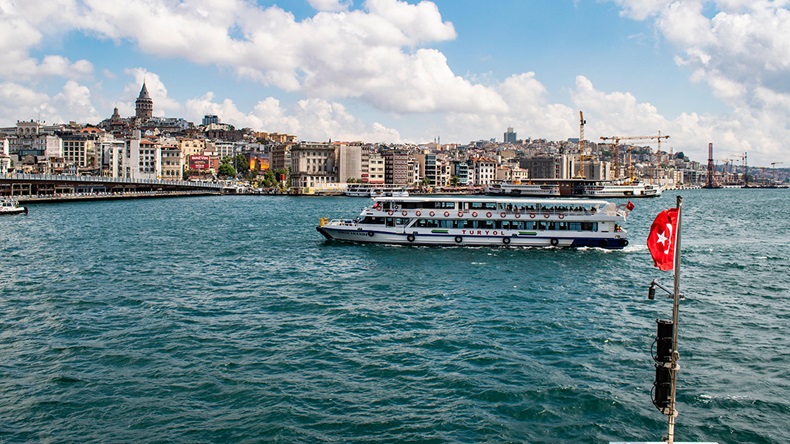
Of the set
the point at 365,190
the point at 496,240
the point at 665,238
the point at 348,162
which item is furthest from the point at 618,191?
the point at 665,238

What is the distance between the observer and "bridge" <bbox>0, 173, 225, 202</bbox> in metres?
89.8

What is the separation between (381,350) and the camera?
1803 centimetres

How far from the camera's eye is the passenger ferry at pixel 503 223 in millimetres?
38719

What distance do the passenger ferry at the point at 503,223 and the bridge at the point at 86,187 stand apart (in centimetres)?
6381

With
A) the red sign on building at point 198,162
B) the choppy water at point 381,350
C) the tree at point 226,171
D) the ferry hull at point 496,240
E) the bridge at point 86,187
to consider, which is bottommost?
the choppy water at point 381,350

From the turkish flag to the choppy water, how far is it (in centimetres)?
489

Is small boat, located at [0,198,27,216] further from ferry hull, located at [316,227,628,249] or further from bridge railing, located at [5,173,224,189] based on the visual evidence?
ferry hull, located at [316,227,628,249]

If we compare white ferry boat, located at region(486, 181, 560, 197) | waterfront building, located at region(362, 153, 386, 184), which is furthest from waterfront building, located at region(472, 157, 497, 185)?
white ferry boat, located at region(486, 181, 560, 197)

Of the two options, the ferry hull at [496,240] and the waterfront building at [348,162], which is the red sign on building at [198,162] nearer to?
the waterfront building at [348,162]

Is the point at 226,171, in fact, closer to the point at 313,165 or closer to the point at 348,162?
the point at 313,165

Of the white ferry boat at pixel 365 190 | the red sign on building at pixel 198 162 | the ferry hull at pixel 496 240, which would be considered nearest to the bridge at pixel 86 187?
the red sign on building at pixel 198 162

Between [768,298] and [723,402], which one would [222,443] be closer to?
[723,402]

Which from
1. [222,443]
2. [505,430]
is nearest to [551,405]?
[505,430]

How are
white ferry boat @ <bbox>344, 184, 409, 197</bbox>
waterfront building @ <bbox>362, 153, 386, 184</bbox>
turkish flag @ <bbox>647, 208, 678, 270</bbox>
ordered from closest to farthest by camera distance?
turkish flag @ <bbox>647, 208, 678, 270</bbox>
white ferry boat @ <bbox>344, 184, 409, 197</bbox>
waterfront building @ <bbox>362, 153, 386, 184</bbox>
